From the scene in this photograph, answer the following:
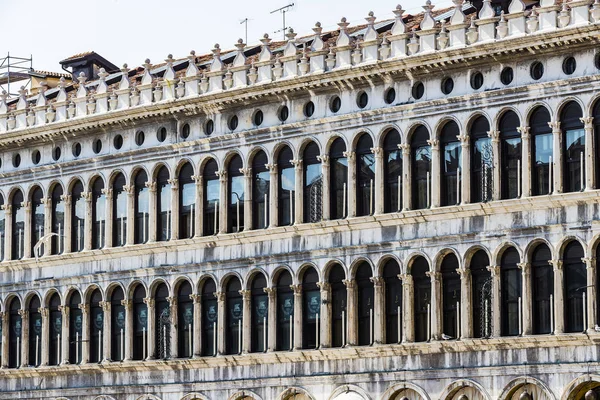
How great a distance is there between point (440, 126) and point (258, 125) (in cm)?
677

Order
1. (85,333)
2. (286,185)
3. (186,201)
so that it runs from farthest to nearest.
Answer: (85,333) → (186,201) → (286,185)

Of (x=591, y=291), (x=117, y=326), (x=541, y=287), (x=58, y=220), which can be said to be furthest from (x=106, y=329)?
(x=591, y=291)

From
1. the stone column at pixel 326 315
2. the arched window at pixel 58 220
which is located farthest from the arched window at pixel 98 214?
the stone column at pixel 326 315

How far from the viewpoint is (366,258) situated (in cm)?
5691

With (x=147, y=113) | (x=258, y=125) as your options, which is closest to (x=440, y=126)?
(x=258, y=125)

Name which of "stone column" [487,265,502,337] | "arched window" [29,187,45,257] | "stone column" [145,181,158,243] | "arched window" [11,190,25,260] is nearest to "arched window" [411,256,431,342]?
"stone column" [487,265,502,337]

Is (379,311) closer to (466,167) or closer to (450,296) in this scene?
(450,296)

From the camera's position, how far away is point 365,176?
57625 millimetres

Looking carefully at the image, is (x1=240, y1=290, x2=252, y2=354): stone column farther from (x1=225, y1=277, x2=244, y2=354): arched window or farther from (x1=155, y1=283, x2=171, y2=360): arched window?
(x1=155, y1=283, x2=171, y2=360): arched window

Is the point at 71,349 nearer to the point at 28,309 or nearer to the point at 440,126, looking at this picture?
the point at 28,309

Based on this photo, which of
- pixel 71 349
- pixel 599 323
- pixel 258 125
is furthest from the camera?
pixel 71 349

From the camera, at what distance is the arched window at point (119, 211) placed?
64.4m

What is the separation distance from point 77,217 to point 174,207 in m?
4.59

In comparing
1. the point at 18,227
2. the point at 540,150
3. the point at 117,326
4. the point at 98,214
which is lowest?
the point at 117,326
